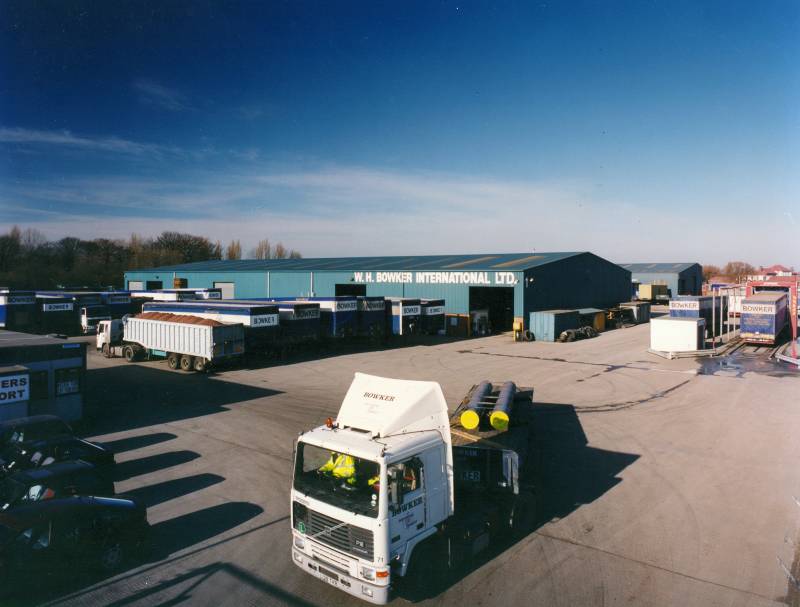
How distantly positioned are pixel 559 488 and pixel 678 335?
24.7 m

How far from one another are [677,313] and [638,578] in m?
34.4

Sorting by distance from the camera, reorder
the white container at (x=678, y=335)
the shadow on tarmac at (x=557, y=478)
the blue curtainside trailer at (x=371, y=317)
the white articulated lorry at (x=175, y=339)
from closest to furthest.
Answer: the shadow on tarmac at (x=557, y=478) < the white articulated lorry at (x=175, y=339) < the white container at (x=678, y=335) < the blue curtainside trailer at (x=371, y=317)

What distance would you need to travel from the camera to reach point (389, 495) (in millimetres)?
6996

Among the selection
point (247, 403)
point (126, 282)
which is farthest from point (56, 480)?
point (126, 282)

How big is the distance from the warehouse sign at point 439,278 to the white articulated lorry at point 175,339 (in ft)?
72.5

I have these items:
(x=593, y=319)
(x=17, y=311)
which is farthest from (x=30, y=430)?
(x=593, y=319)

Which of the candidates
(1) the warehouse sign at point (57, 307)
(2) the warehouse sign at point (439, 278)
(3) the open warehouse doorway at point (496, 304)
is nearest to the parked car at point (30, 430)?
(2) the warehouse sign at point (439, 278)

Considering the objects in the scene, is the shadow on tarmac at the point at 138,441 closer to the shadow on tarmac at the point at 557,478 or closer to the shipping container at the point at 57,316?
the shadow on tarmac at the point at 557,478

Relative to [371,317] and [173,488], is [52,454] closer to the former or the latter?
[173,488]

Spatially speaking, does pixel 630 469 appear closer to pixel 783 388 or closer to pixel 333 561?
pixel 333 561

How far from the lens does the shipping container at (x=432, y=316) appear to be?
40.5 metres

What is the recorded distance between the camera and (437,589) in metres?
8.00

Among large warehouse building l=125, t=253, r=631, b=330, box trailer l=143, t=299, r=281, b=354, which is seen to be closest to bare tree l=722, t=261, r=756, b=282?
large warehouse building l=125, t=253, r=631, b=330

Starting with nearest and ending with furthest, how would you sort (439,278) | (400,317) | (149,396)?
(149,396)
(400,317)
(439,278)
